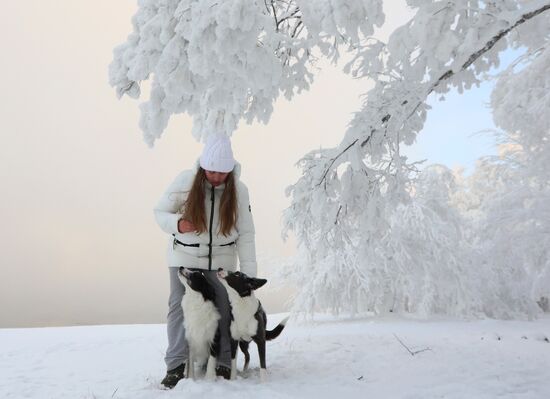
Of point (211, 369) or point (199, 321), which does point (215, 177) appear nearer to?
point (199, 321)

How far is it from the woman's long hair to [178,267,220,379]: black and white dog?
16.6 inches

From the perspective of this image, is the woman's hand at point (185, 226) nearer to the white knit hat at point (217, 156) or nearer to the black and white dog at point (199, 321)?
the black and white dog at point (199, 321)

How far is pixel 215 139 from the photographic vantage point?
13.1 feet

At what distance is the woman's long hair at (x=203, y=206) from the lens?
3.95 m

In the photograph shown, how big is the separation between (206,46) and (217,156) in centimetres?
110

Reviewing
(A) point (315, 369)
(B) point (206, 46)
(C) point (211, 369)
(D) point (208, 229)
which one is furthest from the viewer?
(A) point (315, 369)

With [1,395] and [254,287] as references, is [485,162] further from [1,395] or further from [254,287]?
[1,395]

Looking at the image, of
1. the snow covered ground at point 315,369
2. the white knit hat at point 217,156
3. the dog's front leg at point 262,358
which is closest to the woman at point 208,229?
the white knit hat at point 217,156

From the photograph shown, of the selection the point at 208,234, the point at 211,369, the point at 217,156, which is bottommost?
the point at 211,369

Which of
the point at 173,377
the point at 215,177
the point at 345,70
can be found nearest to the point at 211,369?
the point at 173,377

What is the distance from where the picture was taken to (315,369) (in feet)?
14.9

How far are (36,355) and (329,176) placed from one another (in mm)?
4248

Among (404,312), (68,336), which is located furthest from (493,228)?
(68,336)

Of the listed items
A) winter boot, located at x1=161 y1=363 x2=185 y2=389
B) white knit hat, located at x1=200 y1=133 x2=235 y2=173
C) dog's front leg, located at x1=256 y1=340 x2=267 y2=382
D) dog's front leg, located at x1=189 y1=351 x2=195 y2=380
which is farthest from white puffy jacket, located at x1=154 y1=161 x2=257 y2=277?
winter boot, located at x1=161 y1=363 x2=185 y2=389
